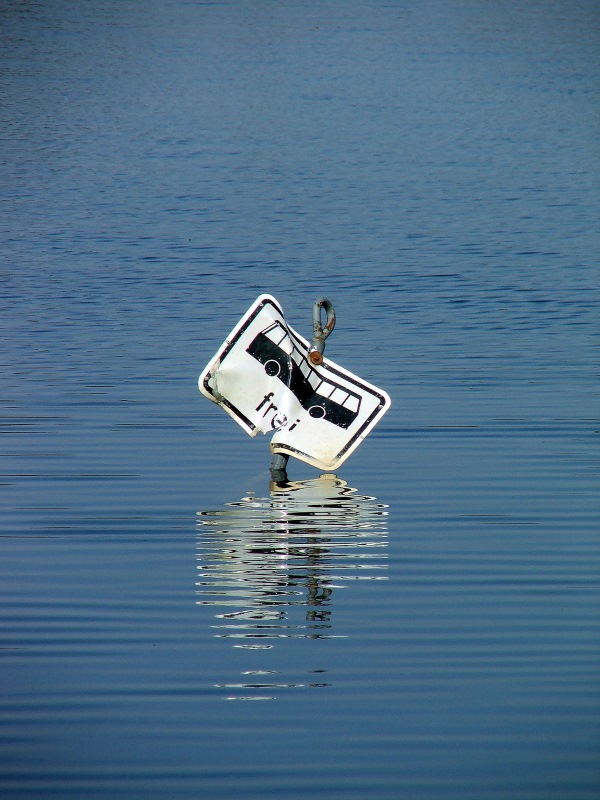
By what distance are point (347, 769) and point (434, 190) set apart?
76.3ft

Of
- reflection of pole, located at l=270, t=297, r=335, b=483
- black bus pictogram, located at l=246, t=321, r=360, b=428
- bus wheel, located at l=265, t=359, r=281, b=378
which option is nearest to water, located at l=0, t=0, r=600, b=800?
reflection of pole, located at l=270, t=297, r=335, b=483

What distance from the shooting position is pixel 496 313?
15508mm

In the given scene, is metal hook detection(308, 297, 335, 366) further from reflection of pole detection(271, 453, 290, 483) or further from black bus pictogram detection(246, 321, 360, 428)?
reflection of pole detection(271, 453, 290, 483)

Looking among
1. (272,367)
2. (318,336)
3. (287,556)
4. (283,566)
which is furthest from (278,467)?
(283,566)

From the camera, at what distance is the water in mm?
4777

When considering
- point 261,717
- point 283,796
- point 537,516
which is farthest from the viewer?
point 537,516

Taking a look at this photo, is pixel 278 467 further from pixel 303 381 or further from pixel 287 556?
pixel 287 556

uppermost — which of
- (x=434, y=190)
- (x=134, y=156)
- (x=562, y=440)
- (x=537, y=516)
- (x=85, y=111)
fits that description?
(x=85, y=111)

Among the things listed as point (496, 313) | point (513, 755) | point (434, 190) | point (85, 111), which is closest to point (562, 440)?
point (513, 755)

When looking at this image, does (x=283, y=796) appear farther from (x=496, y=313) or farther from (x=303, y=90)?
(x=303, y=90)

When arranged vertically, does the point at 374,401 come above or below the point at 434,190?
below

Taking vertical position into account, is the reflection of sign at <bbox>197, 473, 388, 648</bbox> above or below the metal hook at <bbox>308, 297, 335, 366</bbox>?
below

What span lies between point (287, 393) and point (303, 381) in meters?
0.14

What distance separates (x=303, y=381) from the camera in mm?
8438
